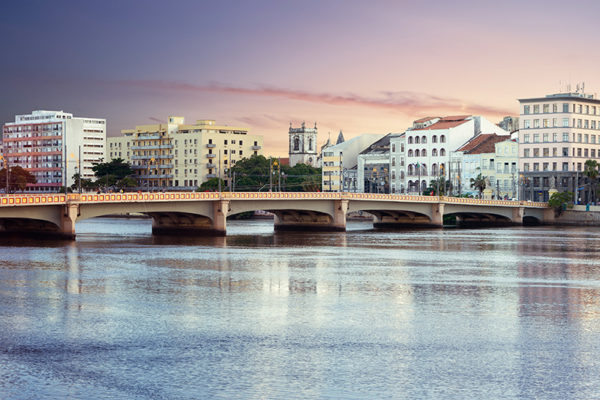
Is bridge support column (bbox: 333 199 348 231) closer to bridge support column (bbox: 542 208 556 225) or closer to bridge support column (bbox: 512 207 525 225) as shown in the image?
bridge support column (bbox: 512 207 525 225)

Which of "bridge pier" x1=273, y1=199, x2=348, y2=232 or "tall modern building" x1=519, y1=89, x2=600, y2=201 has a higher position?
"tall modern building" x1=519, y1=89, x2=600, y2=201

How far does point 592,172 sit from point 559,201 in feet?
29.8

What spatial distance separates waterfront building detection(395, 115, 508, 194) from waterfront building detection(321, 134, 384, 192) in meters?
16.3

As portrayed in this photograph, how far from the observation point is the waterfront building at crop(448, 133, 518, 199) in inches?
5925

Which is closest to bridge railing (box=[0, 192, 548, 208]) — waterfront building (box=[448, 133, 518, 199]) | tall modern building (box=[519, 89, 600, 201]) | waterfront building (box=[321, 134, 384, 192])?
tall modern building (box=[519, 89, 600, 201])

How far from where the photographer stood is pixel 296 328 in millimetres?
32062

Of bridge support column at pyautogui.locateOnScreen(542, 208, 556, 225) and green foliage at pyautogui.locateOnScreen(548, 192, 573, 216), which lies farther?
bridge support column at pyautogui.locateOnScreen(542, 208, 556, 225)

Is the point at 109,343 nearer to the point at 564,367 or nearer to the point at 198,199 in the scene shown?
the point at 564,367

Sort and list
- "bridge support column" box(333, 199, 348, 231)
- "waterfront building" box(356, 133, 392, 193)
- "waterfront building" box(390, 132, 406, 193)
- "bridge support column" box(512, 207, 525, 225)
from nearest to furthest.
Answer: "bridge support column" box(333, 199, 348, 231), "bridge support column" box(512, 207, 525, 225), "waterfront building" box(390, 132, 406, 193), "waterfront building" box(356, 133, 392, 193)

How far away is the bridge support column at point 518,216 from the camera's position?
4914 inches

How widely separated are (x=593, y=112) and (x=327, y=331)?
4803 inches

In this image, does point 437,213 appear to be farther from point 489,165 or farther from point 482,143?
point 482,143

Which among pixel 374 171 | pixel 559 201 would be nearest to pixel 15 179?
pixel 374 171

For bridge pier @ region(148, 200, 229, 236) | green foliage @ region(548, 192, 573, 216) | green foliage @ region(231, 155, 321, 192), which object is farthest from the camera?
green foliage @ region(231, 155, 321, 192)
